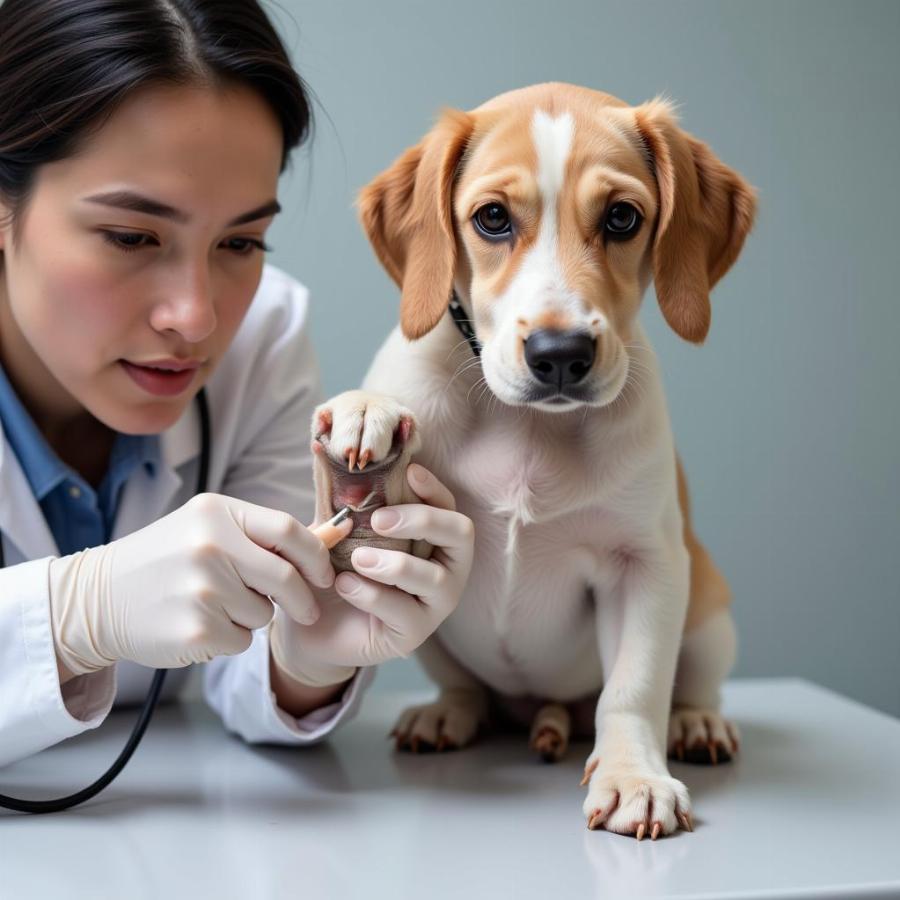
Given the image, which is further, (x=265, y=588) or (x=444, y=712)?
(x=444, y=712)

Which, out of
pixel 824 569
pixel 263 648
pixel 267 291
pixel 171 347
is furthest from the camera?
pixel 824 569

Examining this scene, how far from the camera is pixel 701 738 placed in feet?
5.43

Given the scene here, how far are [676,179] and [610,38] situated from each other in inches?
52.0

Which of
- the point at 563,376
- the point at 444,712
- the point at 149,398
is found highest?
the point at 563,376

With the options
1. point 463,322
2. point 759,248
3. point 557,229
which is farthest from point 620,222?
point 759,248

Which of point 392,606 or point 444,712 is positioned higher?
point 392,606

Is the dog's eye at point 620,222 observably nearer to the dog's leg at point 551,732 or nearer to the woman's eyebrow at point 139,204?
the woman's eyebrow at point 139,204

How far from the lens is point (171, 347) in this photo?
159 cm

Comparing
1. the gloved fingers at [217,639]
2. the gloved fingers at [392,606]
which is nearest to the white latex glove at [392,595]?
the gloved fingers at [392,606]

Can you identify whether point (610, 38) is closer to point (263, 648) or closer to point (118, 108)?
point (118, 108)

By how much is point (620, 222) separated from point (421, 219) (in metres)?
0.26

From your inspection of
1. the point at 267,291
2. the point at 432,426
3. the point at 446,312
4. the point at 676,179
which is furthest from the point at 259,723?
the point at 676,179

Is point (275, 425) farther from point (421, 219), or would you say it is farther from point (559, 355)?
point (559, 355)

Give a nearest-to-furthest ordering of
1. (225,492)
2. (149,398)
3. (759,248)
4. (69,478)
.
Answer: (149,398)
(69,478)
(225,492)
(759,248)
